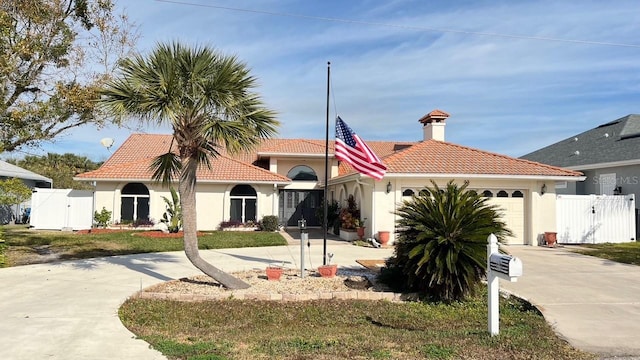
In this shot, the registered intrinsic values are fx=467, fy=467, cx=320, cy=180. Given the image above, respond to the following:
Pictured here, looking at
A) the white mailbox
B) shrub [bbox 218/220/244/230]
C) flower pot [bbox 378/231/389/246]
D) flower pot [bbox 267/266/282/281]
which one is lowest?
flower pot [bbox 267/266/282/281]

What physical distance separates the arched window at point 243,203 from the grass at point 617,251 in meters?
14.7

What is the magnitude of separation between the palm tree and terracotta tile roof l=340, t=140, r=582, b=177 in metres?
9.32

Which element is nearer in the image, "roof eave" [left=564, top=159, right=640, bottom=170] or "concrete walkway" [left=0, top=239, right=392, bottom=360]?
"concrete walkway" [left=0, top=239, right=392, bottom=360]

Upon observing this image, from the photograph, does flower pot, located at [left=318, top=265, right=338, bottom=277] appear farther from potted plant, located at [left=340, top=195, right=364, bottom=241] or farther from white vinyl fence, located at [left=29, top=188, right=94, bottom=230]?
white vinyl fence, located at [left=29, top=188, right=94, bottom=230]

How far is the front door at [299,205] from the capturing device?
26875mm

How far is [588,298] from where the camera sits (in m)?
8.65

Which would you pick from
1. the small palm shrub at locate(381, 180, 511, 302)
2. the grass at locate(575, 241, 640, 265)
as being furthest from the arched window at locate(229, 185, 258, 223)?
the small palm shrub at locate(381, 180, 511, 302)

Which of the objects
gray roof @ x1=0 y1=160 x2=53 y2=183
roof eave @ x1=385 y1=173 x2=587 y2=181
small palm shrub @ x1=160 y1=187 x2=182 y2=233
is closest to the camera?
roof eave @ x1=385 y1=173 x2=587 y2=181

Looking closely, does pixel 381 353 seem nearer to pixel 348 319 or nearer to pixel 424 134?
pixel 348 319

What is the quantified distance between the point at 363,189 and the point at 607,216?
1027 cm

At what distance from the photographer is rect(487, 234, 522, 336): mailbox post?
593cm

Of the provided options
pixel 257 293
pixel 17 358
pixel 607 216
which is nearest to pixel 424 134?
pixel 607 216

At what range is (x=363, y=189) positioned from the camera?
19.6 metres

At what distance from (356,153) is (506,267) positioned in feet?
21.8
